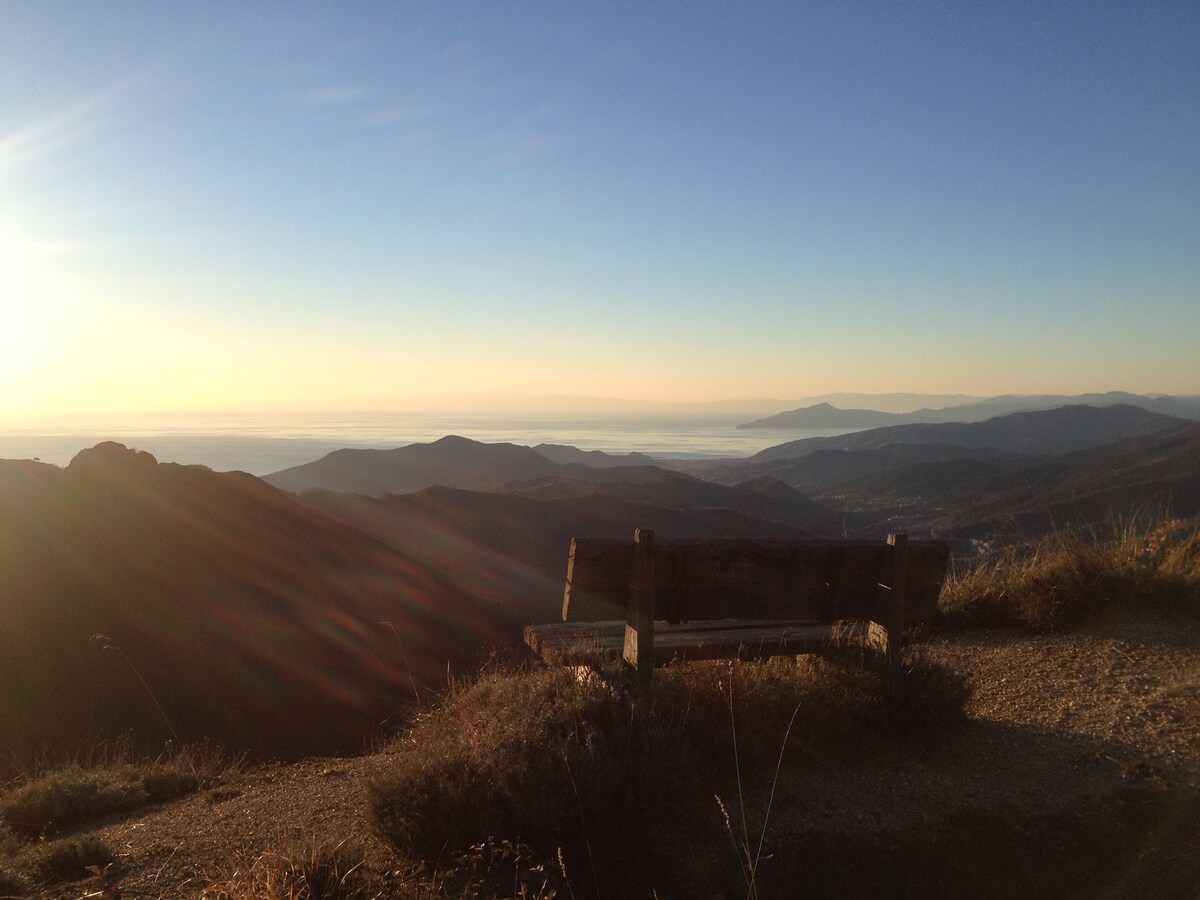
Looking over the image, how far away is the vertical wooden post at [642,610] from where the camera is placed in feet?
12.4

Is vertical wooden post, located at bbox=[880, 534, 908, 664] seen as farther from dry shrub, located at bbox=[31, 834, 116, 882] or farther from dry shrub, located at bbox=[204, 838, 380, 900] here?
dry shrub, located at bbox=[31, 834, 116, 882]

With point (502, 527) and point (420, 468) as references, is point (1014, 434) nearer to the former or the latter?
point (420, 468)

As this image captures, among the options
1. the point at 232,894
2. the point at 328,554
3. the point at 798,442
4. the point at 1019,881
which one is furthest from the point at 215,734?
the point at 798,442

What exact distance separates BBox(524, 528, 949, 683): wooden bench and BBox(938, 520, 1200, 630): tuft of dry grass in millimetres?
2884

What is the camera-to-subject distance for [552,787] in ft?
10.2

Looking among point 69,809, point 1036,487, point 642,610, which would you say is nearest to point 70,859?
point 69,809

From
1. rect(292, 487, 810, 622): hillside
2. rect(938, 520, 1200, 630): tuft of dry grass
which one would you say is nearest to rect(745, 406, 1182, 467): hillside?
rect(292, 487, 810, 622): hillside

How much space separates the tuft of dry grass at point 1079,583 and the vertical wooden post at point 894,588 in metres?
3.08

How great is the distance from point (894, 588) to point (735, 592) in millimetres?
963

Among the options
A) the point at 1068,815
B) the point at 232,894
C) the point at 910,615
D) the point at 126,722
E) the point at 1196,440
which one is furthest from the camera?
the point at 1196,440

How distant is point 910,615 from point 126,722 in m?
11.9

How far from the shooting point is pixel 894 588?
4.21 metres

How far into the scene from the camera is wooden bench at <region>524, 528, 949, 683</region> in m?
3.83

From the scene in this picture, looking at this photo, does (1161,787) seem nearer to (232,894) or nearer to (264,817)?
(232,894)
